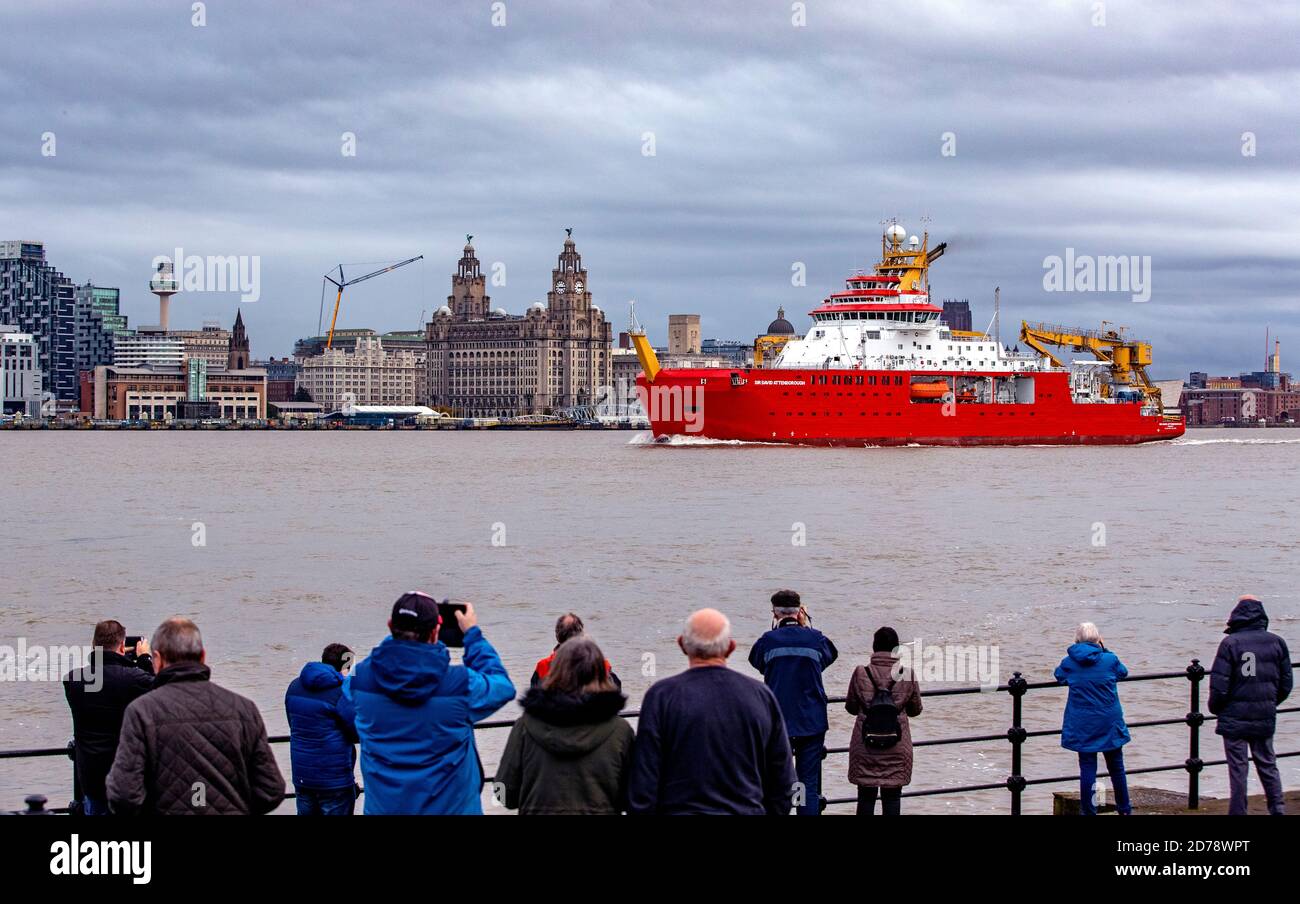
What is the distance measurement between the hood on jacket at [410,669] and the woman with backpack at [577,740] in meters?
0.45

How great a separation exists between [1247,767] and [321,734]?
16.8 feet

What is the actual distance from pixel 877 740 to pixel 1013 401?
7897 centimetres

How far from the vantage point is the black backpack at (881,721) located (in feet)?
25.4

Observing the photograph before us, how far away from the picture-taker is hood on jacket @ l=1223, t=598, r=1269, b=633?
26.9 ft

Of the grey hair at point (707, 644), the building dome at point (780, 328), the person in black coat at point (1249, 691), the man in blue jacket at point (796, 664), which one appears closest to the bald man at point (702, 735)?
the grey hair at point (707, 644)

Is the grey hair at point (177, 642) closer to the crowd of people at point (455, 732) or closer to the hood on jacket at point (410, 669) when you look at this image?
the crowd of people at point (455, 732)

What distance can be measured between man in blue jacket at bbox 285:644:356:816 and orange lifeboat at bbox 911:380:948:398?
240 ft

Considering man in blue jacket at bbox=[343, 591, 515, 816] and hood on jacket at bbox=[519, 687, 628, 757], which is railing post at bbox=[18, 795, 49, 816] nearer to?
man in blue jacket at bbox=[343, 591, 515, 816]

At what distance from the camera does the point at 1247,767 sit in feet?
27.7

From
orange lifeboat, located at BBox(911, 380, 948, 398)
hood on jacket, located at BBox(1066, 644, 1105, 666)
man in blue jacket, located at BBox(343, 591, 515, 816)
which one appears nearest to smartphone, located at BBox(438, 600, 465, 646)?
man in blue jacket, located at BBox(343, 591, 515, 816)

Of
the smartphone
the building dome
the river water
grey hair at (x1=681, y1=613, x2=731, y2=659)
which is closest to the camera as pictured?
grey hair at (x1=681, y1=613, x2=731, y2=659)

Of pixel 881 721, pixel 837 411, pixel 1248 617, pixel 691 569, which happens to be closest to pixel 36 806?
pixel 881 721

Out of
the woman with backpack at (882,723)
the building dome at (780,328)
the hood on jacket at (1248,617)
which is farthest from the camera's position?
the building dome at (780,328)
